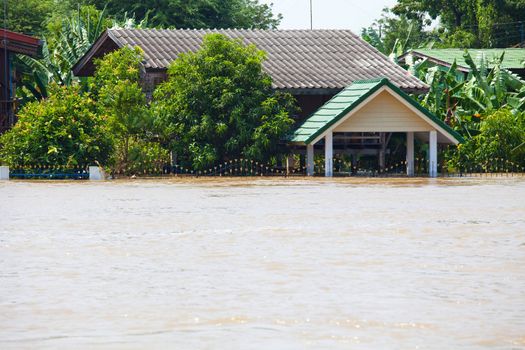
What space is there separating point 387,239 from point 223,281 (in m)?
5.49

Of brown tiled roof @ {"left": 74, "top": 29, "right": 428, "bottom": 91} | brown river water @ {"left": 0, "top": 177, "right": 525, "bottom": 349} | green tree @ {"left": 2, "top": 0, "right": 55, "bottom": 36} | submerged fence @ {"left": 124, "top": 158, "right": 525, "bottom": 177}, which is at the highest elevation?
green tree @ {"left": 2, "top": 0, "right": 55, "bottom": 36}

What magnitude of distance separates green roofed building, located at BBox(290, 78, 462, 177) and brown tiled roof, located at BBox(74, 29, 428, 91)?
198 cm

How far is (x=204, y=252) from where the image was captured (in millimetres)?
18031

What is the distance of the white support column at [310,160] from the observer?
3978 centimetres

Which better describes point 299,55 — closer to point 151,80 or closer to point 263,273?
point 151,80

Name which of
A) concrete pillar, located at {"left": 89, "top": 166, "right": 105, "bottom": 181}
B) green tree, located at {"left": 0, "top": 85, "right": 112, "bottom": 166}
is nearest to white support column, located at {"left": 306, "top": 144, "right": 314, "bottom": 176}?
green tree, located at {"left": 0, "top": 85, "right": 112, "bottom": 166}

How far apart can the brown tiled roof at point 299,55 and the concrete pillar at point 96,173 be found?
473 cm

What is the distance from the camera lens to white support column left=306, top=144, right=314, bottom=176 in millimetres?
39781

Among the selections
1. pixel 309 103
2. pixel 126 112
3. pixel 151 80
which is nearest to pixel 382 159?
pixel 309 103

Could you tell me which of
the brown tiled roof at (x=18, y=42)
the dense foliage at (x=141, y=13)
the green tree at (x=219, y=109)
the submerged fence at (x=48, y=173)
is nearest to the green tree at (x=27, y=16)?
the dense foliage at (x=141, y=13)

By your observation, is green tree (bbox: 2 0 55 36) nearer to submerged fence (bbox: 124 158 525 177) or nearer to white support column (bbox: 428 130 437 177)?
submerged fence (bbox: 124 158 525 177)

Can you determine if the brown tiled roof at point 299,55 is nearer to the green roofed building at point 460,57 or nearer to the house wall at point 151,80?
the house wall at point 151,80

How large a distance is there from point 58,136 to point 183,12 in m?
29.1

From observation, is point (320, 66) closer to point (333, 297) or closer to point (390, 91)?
point (390, 91)
